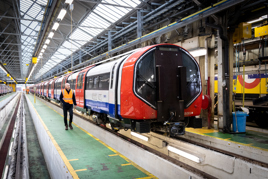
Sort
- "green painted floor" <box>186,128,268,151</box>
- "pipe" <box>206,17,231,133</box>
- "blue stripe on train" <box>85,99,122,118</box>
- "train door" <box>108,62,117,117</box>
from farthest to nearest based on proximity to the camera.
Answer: "pipe" <box>206,17,231,133</box> → "blue stripe on train" <box>85,99,122,118</box> → "train door" <box>108,62,117,117</box> → "green painted floor" <box>186,128,268,151</box>

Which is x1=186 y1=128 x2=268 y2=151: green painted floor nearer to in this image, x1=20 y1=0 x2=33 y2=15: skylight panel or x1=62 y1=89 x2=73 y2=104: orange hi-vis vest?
x1=62 y1=89 x2=73 y2=104: orange hi-vis vest

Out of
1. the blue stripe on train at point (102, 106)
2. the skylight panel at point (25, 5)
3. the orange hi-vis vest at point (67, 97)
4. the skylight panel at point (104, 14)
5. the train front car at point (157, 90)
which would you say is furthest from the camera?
the skylight panel at point (25, 5)

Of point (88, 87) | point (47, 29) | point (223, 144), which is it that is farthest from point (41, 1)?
point (223, 144)

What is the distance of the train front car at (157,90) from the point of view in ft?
18.0

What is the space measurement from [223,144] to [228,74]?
2730mm

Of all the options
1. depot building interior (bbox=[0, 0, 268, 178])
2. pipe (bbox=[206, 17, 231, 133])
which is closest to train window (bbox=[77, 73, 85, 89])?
depot building interior (bbox=[0, 0, 268, 178])

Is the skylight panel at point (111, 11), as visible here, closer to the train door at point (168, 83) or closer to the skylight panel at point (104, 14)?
the skylight panel at point (104, 14)

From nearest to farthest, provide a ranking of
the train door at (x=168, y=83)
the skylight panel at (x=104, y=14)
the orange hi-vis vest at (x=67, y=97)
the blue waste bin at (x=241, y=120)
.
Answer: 1. the train door at (x=168, y=83)
2. the blue waste bin at (x=241, y=120)
3. the orange hi-vis vest at (x=67, y=97)
4. the skylight panel at (x=104, y=14)

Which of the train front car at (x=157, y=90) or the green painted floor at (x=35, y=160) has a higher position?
the train front car at (x=157, y=90)

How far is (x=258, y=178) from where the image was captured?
463 cm

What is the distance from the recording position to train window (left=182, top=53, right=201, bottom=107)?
6.18 metres

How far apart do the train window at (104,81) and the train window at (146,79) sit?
1.91 m

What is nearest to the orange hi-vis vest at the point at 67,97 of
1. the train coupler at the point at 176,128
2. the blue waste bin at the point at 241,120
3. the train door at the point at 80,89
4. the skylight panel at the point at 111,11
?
the train door at the point at 80,89

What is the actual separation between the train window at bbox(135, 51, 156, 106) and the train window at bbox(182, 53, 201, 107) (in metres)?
1.10
